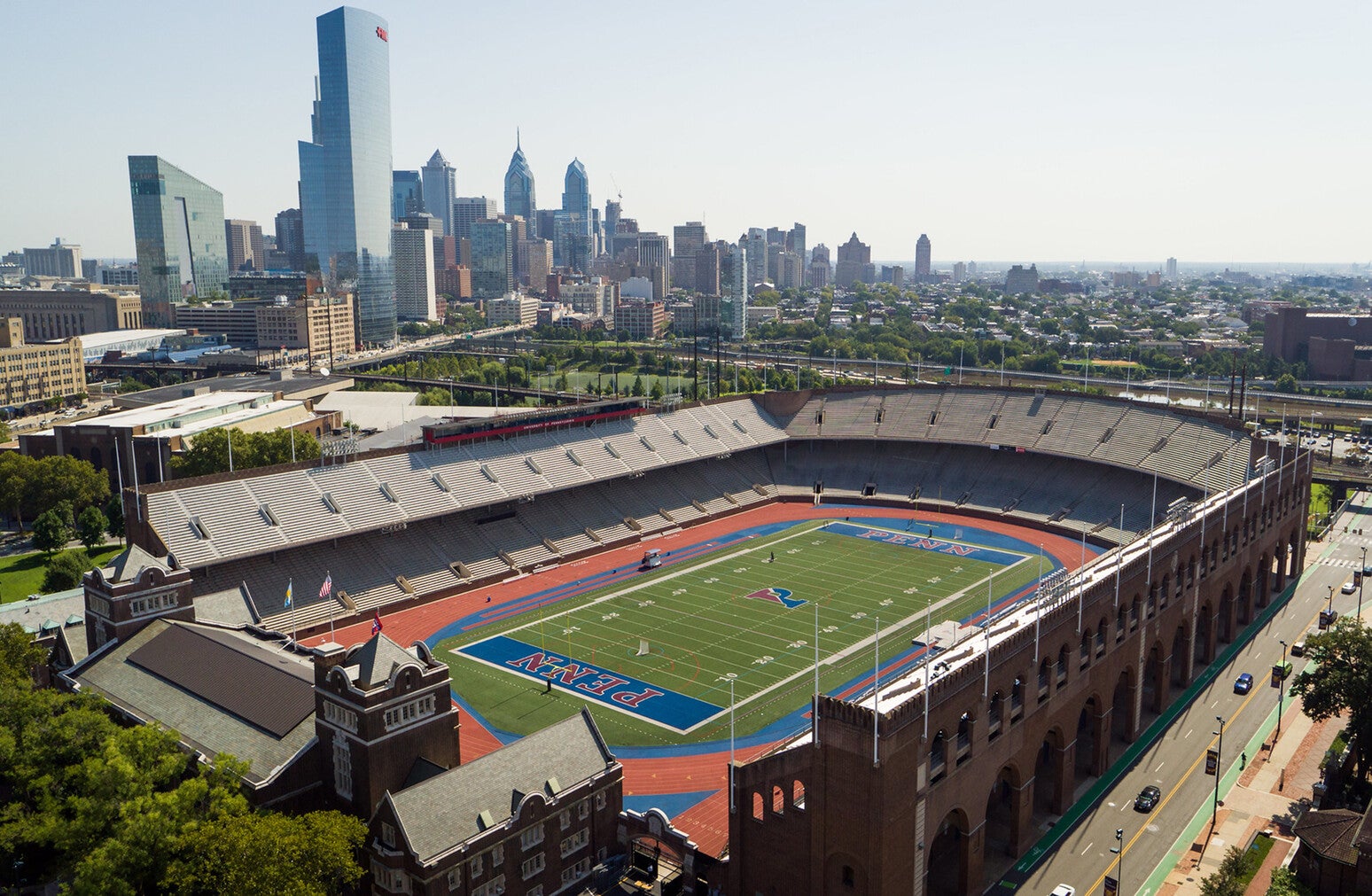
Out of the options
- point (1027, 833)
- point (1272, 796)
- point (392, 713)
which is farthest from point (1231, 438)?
point (392, 713)

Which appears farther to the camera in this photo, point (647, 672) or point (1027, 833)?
point (647, 672)

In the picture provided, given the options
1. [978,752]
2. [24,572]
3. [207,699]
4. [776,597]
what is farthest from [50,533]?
[978,752]

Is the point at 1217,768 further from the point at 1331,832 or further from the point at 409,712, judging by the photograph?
the point at 409,712

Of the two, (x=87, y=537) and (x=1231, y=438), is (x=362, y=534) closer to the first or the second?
(x=87, y=537)

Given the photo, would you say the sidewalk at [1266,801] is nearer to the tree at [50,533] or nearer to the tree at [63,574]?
the tree at [63,574]

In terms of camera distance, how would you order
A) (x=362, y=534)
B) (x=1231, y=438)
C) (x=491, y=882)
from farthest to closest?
(x=1231, y=438)
(x=362, y=534)
(x=491, y=882)

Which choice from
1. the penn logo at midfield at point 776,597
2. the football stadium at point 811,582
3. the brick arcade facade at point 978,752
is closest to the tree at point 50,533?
the football stadium at point 811,582
